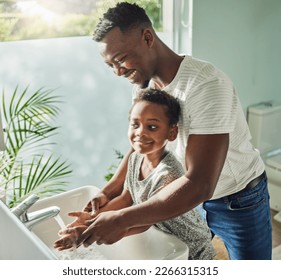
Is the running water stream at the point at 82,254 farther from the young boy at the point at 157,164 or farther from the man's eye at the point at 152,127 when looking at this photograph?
the man's eye at the point at 152,127

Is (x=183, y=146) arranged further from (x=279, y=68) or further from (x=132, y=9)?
(x=279, y=68)

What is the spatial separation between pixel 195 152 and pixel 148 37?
0.23 meters

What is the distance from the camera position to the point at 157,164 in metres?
0.84

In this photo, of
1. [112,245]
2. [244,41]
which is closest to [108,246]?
[112,245]

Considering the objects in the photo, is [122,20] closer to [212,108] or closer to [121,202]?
[212,108]

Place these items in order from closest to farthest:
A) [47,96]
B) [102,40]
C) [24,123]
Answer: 1. [102,40]
2. [24,123]
3. [47,96]

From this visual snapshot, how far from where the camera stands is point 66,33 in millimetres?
1391

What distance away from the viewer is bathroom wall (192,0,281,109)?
5.60 feet

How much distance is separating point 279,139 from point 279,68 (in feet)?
1.11

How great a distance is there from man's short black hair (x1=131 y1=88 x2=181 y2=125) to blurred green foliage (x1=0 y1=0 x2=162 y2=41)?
19.2 inches

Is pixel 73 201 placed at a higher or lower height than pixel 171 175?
lower

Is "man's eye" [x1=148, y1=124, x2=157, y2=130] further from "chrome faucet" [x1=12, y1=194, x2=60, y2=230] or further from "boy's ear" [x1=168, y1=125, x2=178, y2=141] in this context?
"chrome faucet" [x1=12, y1=194, x2=60, y2=230]

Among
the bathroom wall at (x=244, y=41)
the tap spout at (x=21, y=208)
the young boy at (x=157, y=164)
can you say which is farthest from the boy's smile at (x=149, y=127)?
the bathroom wall at (x=244, y=41)

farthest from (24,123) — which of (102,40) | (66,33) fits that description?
(102,40)
